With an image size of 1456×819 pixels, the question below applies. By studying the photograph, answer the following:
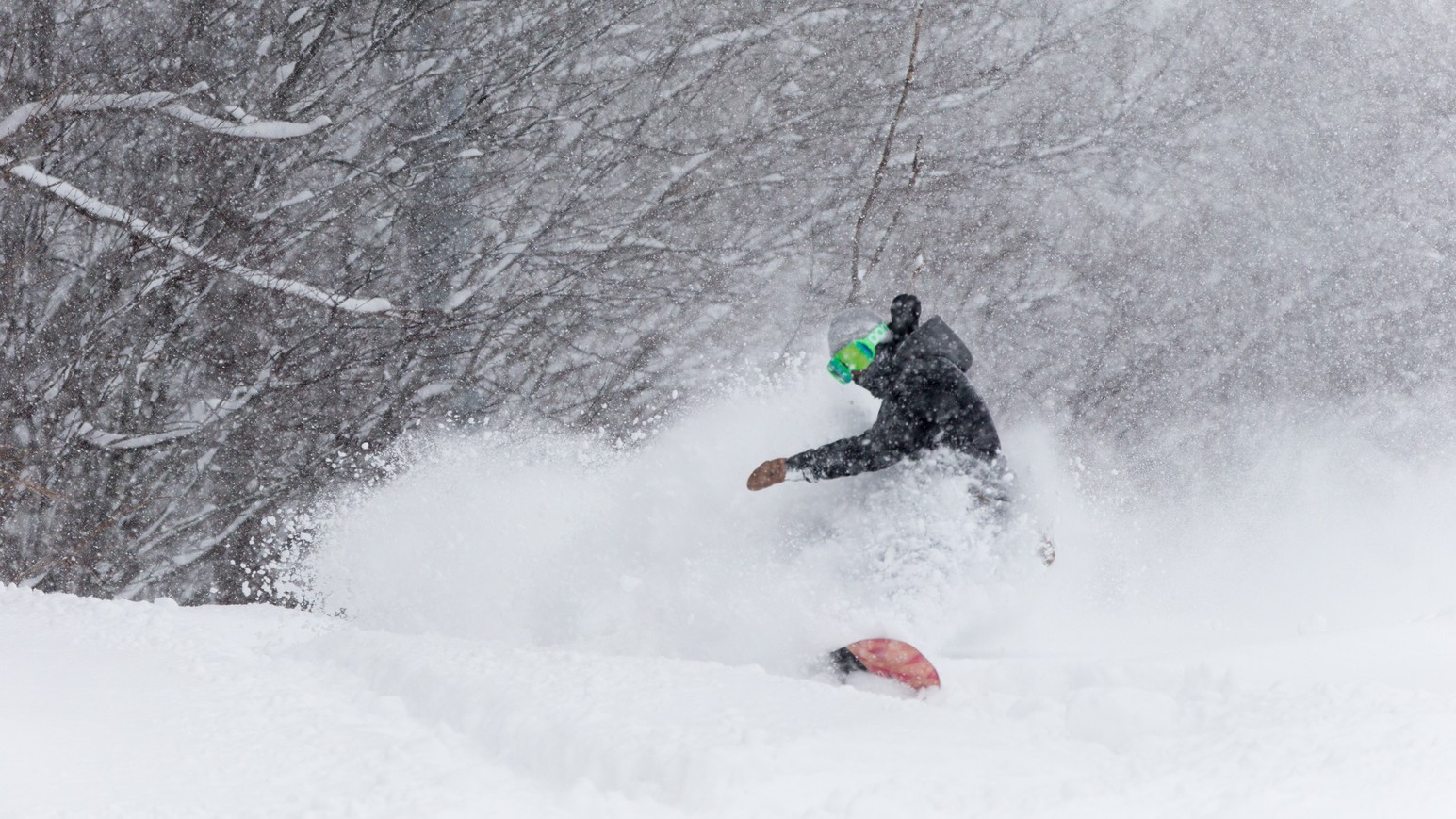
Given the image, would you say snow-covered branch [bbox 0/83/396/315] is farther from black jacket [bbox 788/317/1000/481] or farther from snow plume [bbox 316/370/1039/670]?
black jacket [bbox 788/317/1000/481]

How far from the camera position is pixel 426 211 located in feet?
28.0

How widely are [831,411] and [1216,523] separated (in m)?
11.1

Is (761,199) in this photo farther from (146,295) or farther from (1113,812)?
(1113,812)

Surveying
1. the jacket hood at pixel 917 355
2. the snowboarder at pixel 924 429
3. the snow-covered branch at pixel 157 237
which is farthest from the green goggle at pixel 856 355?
the snow-covered branch at pixel 157 237

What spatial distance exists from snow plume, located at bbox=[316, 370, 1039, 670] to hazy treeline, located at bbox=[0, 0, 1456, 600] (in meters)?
1.03

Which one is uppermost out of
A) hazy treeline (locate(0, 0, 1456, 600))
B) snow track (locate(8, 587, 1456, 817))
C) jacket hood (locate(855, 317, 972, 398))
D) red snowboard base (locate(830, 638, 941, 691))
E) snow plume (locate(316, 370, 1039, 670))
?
hazy treeline (locate(0, 0, 1456, 600))

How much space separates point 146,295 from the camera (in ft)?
24.4

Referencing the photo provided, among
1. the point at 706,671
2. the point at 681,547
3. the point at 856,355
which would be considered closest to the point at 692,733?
the point at 706,671

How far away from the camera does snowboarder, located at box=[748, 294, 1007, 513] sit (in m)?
4.71

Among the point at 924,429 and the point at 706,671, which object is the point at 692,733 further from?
the point at 924,429

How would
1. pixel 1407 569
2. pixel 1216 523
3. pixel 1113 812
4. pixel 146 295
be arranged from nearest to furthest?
1. pixel 1113 812
2. pixel 146 295
3. pixel 1407 569
4. pixel 1216 523

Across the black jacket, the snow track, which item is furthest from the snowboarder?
the snow track

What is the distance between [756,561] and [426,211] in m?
4.52

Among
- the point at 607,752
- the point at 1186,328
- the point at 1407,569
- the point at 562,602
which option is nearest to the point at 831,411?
the point at 562,602
